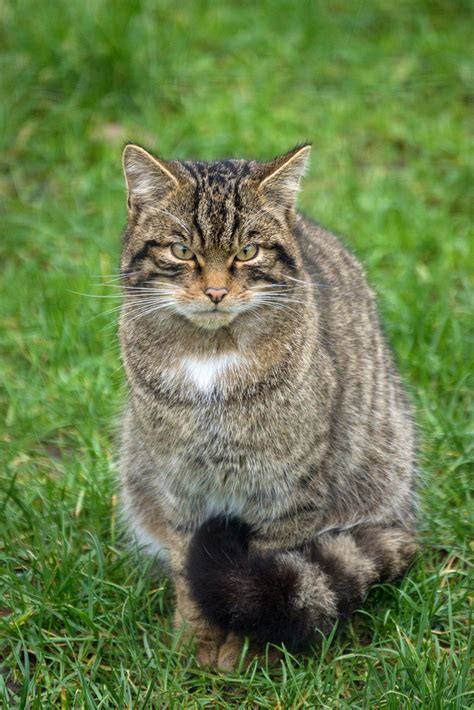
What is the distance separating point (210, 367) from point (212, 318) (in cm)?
19

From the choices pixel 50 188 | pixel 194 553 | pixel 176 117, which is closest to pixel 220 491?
pixel 194 553

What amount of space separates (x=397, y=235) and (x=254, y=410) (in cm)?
249

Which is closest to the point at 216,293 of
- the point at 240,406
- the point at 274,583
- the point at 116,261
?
the point at 240,406

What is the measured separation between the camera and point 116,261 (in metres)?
5.13

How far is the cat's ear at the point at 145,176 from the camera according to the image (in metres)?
3.21

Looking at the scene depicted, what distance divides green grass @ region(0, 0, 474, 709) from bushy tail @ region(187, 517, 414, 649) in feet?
0.45

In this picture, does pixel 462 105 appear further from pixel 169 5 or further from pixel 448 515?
pixel 448 515

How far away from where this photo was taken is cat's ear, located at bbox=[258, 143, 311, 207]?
323cm

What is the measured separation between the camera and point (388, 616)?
341 cm

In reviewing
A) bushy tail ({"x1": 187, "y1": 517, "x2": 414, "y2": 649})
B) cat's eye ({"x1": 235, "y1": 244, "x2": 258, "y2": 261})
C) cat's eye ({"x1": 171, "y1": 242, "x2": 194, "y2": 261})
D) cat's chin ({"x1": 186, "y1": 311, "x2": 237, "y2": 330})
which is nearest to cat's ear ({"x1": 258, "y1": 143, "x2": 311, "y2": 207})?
cat's eye ({"x1": 235, "y1": 244, "x2": 258, "y2": 261})

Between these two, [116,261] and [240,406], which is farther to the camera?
[116,261]

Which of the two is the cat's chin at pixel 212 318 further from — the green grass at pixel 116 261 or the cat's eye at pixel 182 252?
the green grass at pixel 116 261

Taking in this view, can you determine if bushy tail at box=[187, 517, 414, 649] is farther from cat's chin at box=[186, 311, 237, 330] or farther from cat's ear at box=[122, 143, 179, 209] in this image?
cat's ear at box=[122, 143, 179, 209]

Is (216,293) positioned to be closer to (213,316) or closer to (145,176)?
(213,316)
